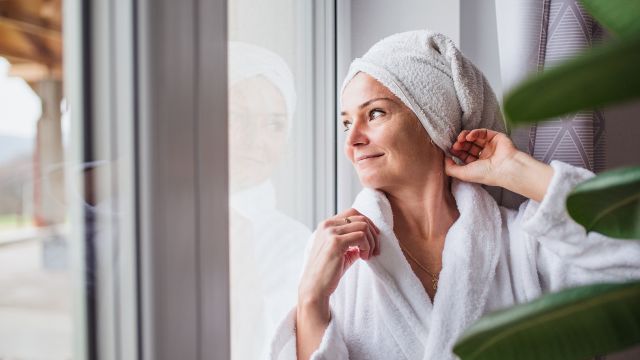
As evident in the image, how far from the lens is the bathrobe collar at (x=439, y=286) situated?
901 mm

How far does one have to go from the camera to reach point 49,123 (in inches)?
22.3

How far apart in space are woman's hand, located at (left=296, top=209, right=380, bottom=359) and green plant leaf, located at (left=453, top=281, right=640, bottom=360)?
19.5 inches

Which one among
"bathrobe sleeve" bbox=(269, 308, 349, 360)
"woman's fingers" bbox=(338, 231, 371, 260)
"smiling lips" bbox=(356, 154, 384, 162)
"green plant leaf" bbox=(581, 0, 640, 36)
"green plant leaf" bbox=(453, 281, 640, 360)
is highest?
"green plant leaf" bbox=(581, 0, 640, 36)

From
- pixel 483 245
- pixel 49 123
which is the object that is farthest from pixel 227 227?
pixel 483 245

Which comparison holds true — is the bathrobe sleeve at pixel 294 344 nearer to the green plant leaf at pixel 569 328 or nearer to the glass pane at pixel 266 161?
the glass pane at pixel 266 161

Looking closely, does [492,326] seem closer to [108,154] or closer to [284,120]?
[108,154]

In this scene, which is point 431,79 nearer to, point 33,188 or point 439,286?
point 439,286

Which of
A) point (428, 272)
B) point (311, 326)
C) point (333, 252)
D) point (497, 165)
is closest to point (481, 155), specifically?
point (497, 165)

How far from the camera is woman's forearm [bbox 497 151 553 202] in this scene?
3.11ft

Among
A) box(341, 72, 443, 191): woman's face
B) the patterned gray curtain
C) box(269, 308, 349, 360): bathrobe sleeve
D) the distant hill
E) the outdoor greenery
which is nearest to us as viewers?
the outdoor greenery

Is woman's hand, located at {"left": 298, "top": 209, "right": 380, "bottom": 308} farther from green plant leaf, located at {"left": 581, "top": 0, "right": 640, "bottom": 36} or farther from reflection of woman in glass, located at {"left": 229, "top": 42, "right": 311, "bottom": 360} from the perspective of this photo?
green plant leaf, located at {"left": 581, "top": 0, "right": 640, "bottom": 36}

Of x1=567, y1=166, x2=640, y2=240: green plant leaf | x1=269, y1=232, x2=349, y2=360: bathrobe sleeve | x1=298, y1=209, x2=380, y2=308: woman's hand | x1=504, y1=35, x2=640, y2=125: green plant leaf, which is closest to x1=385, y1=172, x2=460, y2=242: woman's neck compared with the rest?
x1=298, y1=209, x2=380, y2=308: woman's hand

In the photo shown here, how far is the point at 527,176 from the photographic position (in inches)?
38.0

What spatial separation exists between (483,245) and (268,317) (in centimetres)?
50
